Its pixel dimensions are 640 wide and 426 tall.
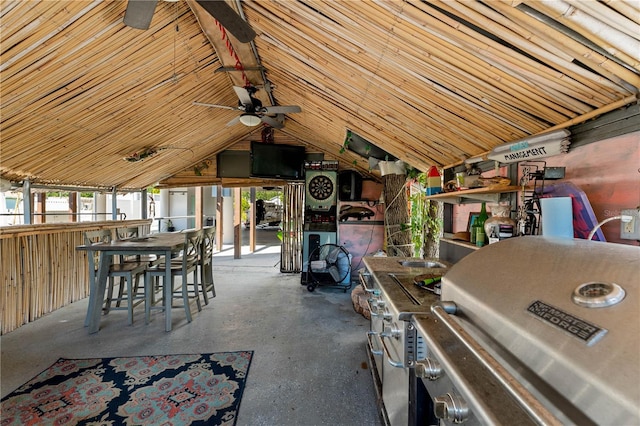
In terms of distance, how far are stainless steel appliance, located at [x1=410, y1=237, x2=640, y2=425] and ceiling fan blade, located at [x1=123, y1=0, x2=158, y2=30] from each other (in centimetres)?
200

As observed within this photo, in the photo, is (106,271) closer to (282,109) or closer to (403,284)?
(282,109)

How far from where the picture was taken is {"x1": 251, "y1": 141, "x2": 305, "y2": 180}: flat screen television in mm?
5087

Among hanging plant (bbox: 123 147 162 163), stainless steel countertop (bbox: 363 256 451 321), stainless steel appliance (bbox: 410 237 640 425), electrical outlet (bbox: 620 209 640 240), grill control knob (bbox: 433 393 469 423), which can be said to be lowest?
grill control knob (bbox: 433 393 469 423)

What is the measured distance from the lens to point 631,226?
3.43ft

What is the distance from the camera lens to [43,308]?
11.5ft

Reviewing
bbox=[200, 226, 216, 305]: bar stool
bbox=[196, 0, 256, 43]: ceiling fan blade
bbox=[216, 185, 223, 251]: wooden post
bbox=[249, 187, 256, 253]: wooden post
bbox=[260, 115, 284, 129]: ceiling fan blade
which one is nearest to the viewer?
bbox=[196, 0, 256, 43]: ceiling fan blade

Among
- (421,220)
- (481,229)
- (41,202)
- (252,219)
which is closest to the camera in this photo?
(481,229)

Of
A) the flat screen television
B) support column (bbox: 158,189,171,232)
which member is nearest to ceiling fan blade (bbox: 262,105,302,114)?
the flat screen television

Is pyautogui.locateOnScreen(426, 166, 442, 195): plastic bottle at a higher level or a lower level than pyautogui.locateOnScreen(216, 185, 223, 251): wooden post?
higher

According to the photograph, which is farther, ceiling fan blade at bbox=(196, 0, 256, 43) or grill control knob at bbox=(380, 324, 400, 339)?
ceiling fan blade at bbox=(196, 0, 256, 43)

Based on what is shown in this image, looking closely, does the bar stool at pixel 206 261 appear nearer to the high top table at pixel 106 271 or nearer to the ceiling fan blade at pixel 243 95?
the high top table at pixel 106 271

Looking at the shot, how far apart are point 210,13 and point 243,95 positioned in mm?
1586

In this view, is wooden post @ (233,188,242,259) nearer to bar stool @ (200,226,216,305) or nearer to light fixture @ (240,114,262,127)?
bar stool @ (200,226,216,305)

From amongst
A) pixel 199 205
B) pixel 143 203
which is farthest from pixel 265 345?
pixel 199 205
